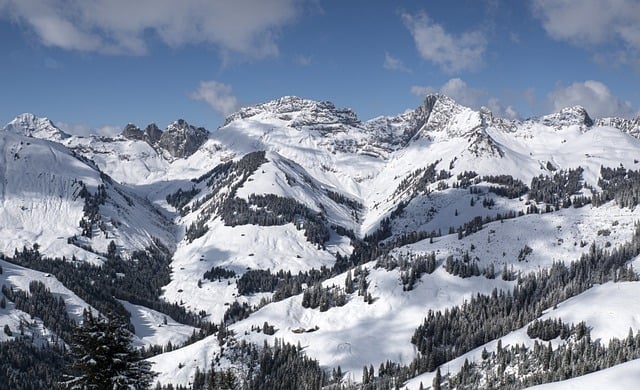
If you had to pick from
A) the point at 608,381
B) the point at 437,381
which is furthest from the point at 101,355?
the point at 437,381

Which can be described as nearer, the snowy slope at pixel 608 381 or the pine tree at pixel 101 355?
the pine tree at pixel 101 355

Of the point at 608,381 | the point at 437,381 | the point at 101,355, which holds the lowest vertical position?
the point at 437,381

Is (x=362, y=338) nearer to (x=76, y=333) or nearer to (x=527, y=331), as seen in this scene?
(x=527, y=331)

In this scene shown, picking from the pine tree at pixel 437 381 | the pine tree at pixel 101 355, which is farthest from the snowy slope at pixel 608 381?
the pine tree at pixel 437 381

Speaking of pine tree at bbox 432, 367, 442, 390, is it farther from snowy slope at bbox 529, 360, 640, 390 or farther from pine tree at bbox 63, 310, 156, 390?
pine tree at bbox 63, 310, 156, 390

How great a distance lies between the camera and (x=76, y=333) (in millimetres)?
32062

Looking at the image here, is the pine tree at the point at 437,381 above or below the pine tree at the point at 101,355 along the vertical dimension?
below

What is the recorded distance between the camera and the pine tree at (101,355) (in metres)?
32.5

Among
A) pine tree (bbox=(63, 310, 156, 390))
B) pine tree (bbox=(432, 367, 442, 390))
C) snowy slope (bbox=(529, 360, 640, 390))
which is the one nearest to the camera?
pine tree (bbox=(63, 310, 156, 390))

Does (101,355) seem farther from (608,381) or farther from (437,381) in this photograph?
(437,381)

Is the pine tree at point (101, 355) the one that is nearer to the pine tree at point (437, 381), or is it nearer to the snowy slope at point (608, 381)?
the snowy slope at point (608, 381)

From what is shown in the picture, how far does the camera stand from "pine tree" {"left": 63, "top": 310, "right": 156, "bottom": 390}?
1280 inches

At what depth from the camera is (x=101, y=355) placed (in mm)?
32656

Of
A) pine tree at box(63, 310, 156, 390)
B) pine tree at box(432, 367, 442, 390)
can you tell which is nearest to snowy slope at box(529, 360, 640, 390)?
pine tree at box(63, 310, 156, 390)
